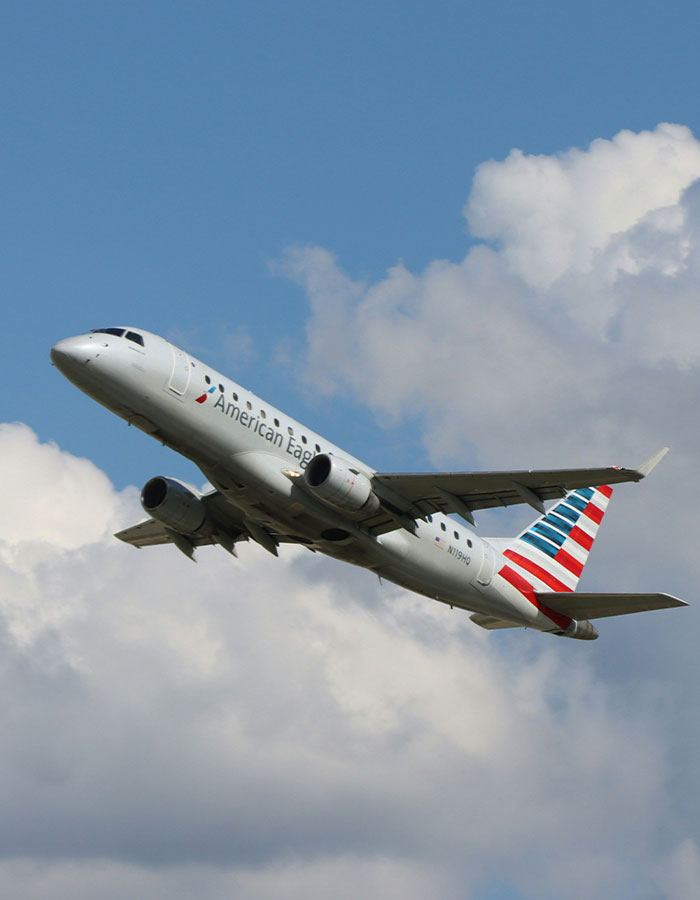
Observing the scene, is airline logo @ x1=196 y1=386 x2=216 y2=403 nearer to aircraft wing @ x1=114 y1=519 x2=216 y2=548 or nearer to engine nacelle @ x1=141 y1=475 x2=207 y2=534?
engine nacelle @ x1=141 y1=475 x2=207 y2=534

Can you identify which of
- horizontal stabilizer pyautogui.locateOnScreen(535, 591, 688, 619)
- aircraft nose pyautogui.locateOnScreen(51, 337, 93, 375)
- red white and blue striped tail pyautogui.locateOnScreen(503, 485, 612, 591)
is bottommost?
horizontal stabilizer pyautogui.locateOnScreen(535, 591, 688, 619)

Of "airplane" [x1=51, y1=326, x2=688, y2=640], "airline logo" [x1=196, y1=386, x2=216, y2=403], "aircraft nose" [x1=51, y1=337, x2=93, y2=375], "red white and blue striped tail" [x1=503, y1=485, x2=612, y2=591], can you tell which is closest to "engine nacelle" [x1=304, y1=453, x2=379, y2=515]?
"airplane" [x1=51, y1=326, x2=688, y2=640]

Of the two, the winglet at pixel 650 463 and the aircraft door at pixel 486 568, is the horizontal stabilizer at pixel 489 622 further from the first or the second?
the winglet at pixel 650 463

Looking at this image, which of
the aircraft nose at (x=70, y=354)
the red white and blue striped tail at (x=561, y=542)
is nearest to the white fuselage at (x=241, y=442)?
the aircraft nose at (x=70, y=354)

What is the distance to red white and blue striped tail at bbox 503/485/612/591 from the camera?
5625 cm

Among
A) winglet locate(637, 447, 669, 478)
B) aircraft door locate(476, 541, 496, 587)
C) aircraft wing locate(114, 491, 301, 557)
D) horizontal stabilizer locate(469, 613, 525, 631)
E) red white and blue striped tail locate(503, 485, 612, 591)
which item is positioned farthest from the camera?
red white and blue striped tail locate(503, 485, 612, 591)

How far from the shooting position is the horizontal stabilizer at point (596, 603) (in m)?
51.2

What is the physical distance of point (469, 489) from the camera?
46875 mm

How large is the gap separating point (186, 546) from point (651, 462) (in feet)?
61.0

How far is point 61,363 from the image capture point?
43.6m

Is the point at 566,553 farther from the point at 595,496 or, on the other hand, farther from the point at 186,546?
the point at 186,546

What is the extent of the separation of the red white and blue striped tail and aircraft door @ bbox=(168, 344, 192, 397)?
16.5m

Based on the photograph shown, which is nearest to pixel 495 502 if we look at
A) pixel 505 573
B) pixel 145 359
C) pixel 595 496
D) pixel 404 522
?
pixel 404 522

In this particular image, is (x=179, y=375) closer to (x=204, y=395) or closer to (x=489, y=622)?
(x=204, y=395)
